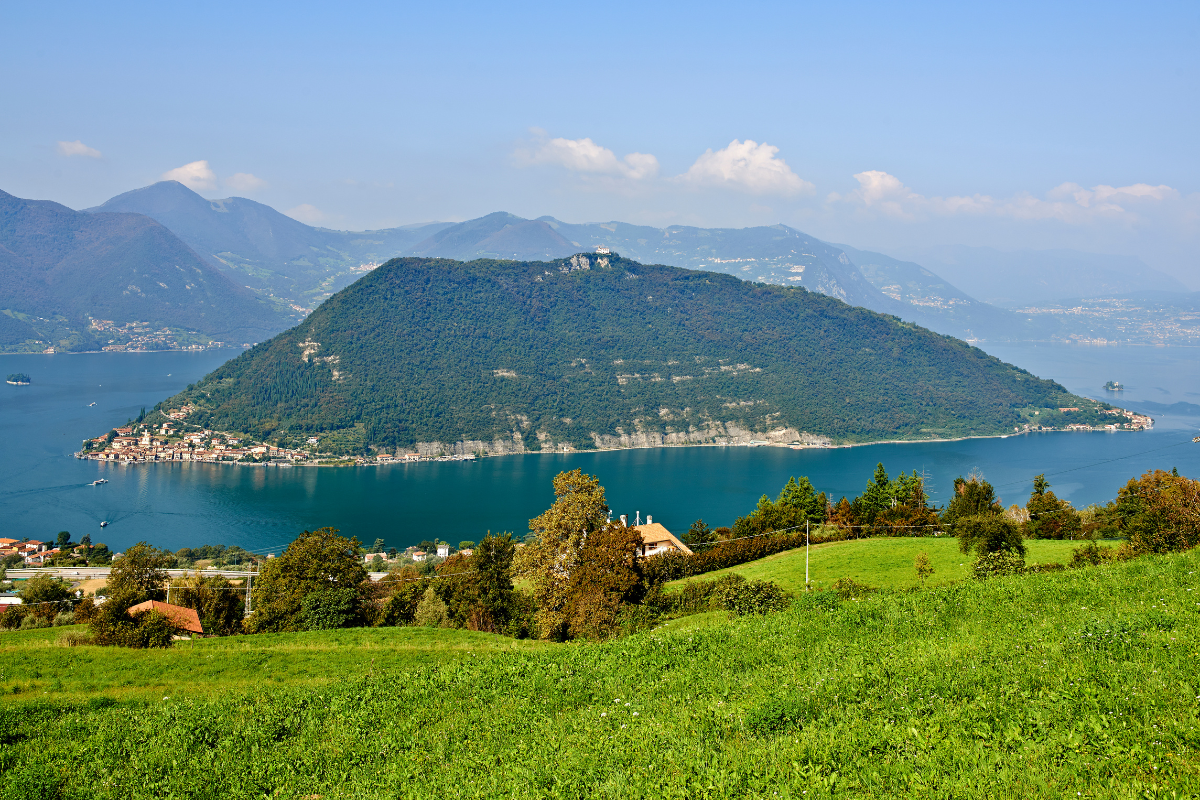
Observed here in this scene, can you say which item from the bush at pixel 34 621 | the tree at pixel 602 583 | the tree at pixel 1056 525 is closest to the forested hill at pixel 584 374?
the bush at pixel 34 621

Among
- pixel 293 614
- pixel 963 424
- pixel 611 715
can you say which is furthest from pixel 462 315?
pixel 611 715

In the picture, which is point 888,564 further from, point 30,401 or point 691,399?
point 30,401

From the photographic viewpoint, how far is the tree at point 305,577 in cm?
2342

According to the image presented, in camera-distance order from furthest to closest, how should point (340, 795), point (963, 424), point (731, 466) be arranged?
point (963, 424) → point (731, 466) → point (340, 795)

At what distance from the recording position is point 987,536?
80.9 feet

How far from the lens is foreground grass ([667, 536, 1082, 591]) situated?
77.2ft

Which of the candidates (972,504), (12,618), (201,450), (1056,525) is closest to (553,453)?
(201,450)

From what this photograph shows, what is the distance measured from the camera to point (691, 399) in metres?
148

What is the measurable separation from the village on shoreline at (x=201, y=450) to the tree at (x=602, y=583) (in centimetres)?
9946

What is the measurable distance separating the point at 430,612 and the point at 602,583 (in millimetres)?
9365

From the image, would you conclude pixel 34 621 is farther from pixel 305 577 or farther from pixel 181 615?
pixel 305 577

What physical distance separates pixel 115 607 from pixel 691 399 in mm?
135859

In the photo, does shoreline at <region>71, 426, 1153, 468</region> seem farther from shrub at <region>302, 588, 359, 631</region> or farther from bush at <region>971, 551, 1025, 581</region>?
bush at <region>971, 551, 1025, 581</region>

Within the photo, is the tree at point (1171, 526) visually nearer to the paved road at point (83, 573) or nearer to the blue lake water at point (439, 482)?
the paved road at point (83, 573)
